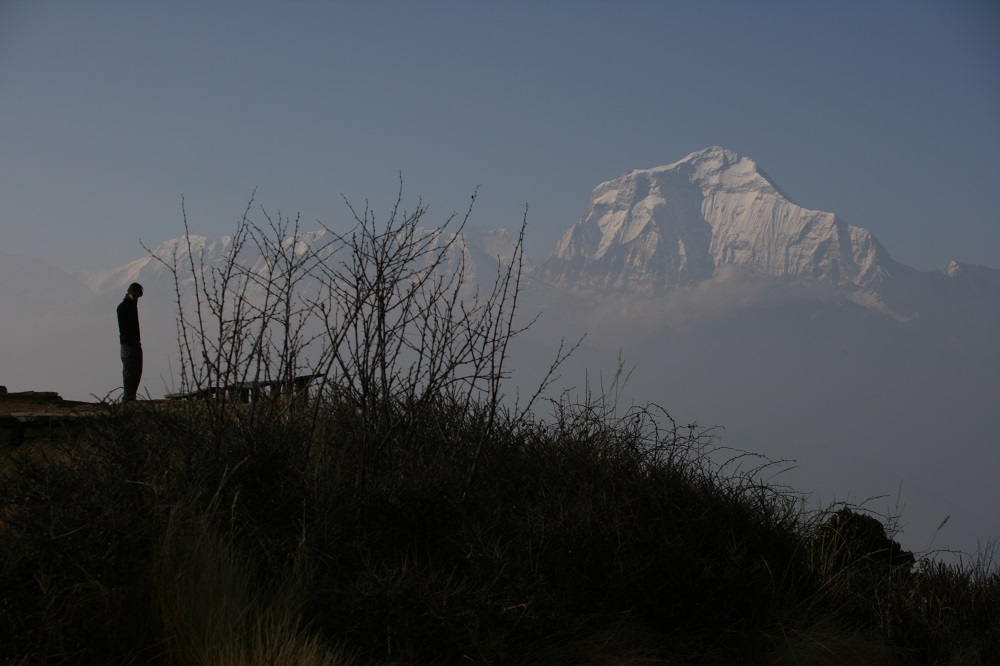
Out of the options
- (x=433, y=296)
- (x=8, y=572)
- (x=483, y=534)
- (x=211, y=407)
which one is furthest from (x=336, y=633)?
(x=433, y=296)

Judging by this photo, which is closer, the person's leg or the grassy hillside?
the grassy hillside

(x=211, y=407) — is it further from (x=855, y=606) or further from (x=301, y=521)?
(x=855, y=606)

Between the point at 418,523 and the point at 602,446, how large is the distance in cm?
250

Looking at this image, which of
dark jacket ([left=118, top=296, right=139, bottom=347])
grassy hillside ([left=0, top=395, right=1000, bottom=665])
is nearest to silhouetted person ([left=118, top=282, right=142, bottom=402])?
dark jacket ([left=118, top=296, right=139, bottom=347])

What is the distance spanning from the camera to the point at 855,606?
6816 mm

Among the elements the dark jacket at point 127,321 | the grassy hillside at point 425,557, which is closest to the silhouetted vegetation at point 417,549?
the grassy hillside at point 425,557

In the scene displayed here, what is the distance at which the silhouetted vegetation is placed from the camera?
4.43 m

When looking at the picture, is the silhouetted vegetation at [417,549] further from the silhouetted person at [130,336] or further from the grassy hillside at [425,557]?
the silhouetted person at [130,336]

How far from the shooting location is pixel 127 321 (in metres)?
13.1

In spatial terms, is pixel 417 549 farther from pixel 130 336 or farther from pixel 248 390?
pixel 130 336

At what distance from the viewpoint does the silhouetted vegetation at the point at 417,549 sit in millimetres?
4434

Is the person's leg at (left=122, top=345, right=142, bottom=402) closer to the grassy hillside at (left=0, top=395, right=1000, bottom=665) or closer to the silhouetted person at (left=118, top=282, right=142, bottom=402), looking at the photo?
the silhouetted person at (left=118, top=282, right=142, bottom=402)

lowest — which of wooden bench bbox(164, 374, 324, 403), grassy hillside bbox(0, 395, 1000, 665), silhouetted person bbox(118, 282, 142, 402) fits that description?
grassy hillside bbox(0, 395, 1000, 665)

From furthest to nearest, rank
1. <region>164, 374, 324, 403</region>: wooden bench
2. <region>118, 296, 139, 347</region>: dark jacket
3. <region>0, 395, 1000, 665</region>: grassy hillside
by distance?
<region>118, 296, 139, 347</region>: dark jacket < <region>164, 374, 324, 403</region>: wooden bench < <region>0, 395, 1000, 665</region>: grassy hillside
